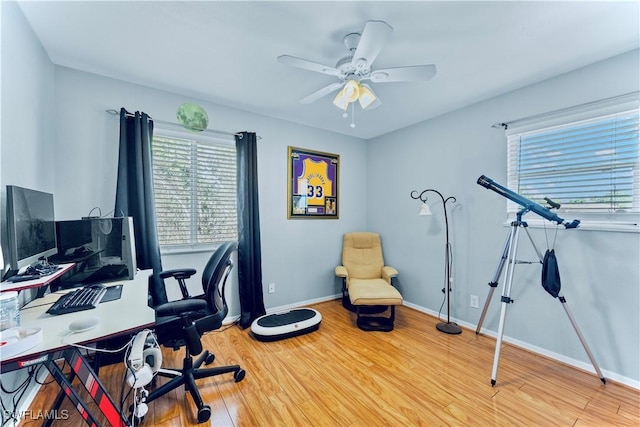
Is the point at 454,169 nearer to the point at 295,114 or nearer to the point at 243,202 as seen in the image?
the point at 295,114

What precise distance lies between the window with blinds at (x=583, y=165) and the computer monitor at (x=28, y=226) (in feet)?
11.6

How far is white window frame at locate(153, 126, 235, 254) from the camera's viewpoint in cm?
257

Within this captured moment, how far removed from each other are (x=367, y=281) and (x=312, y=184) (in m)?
1.46

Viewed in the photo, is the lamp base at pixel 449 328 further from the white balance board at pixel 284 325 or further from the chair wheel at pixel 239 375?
the chair wheel at pixel 239 375

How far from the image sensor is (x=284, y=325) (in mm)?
2613

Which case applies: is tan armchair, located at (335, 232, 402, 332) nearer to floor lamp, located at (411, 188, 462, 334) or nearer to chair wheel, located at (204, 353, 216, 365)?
floor lamp, located at (411, 188, 462, 334)

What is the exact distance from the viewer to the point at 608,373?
1957 millimetres

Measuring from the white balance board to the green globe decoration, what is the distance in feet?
6.82

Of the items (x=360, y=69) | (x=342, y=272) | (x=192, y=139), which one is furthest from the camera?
(x=342, y=272)

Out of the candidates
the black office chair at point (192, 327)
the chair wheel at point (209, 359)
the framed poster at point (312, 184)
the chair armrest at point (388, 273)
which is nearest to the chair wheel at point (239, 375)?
the black office chair at point (192, 327)

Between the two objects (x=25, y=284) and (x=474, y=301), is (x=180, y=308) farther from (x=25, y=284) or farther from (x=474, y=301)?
(x=474, y=301)

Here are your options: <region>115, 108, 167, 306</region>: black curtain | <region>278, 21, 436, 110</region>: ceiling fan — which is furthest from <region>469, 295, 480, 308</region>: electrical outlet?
<region>115, 108, 167, 306</region>: black curtain

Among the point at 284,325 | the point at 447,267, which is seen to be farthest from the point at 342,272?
the point at 447,267

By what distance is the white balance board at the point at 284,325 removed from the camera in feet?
8.30
